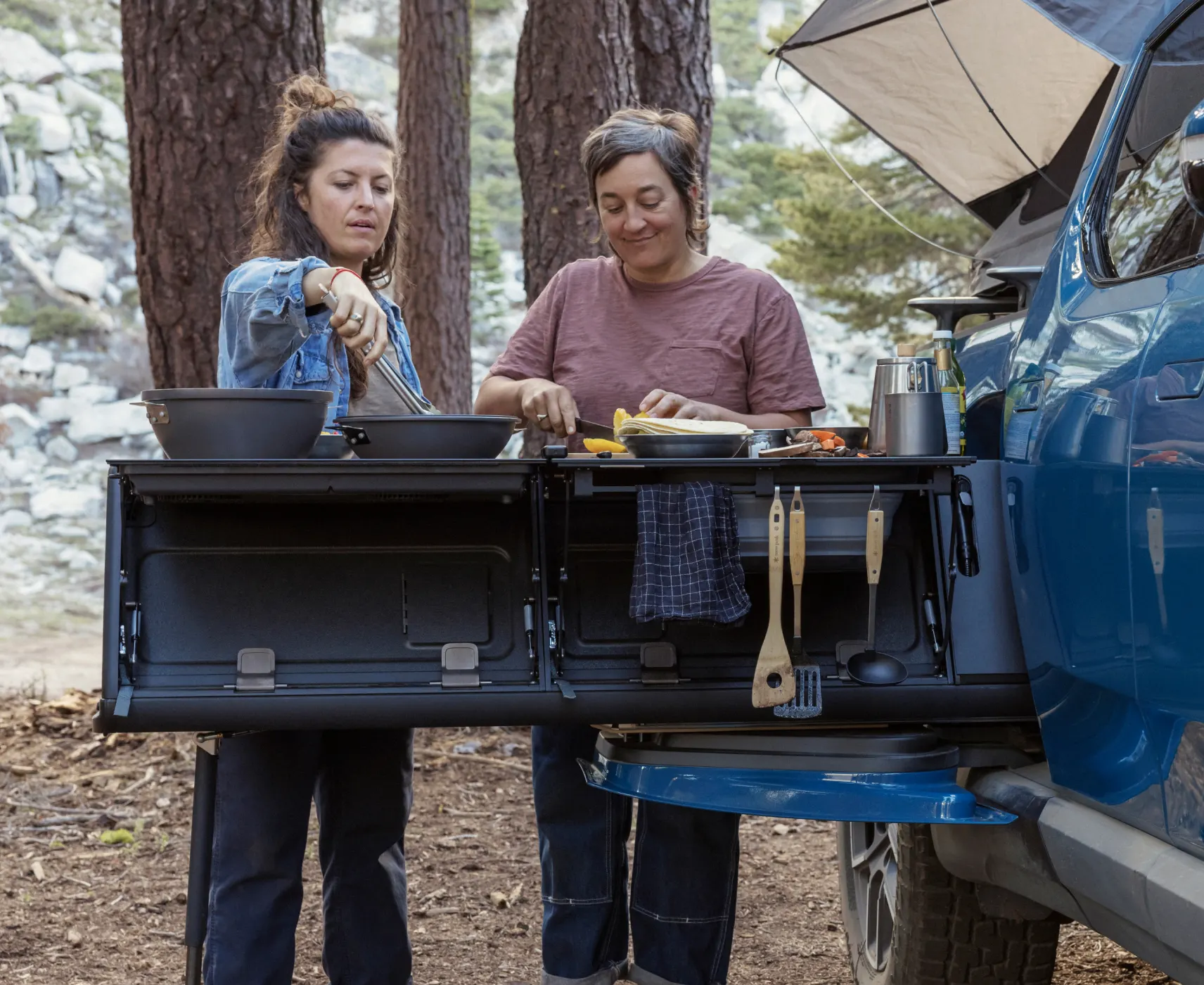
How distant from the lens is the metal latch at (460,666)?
8.18 ft

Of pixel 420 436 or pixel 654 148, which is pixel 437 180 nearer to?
pixel 654 148

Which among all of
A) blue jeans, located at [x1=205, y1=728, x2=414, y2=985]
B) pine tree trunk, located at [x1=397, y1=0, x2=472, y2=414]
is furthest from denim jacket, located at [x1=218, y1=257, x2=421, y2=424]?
pine tree trunk, located at [x1=397, y1=0, x2=472, y2=414]

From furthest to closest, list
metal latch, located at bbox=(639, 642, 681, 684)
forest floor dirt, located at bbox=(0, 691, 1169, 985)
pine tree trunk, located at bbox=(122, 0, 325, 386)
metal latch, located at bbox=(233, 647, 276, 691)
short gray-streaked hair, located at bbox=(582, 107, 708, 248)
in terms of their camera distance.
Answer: pine tree trunk, located at bbox=(122, 0, 325, 386) → forest floor dirt, located at bbox=(0, 691, 1169, 985) → short gray-streaked hair, located at bbox=(582, 107, 708, 248) → metal latch, located at bbox=(639, 642, 681, 684) → metal latch, located at bbox=(233, 647, 276, 691)

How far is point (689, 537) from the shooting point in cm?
239

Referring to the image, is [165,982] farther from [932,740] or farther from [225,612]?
[932,740]

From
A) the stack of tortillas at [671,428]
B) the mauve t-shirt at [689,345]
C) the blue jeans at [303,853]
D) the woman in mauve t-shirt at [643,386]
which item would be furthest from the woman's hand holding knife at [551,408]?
Result: the blue jeans at [303,853]

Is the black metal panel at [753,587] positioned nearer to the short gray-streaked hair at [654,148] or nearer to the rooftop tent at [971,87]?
the short gray-streaked hair at [654,148]

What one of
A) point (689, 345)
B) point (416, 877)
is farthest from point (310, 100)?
point (416, 877)

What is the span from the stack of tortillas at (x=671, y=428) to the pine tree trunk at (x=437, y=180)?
7.26m

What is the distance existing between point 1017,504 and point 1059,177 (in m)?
2.32

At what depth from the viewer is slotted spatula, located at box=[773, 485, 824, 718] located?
94.8 inches

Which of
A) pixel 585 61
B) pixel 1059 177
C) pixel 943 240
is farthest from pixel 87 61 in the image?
pixel 1059 177

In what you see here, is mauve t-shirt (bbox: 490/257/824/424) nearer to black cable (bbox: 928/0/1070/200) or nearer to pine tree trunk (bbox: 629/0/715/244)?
black cable (bbox: 928/0/1070/200)

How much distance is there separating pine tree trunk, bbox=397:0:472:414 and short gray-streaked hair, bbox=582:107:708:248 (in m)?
6.41
